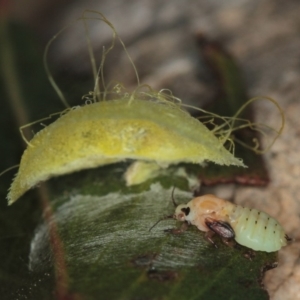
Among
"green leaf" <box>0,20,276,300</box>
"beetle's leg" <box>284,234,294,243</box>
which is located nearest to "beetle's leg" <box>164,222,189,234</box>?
"green leaf" <box>0,20,276,300</box>

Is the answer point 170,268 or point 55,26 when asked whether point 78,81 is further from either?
point 170,268

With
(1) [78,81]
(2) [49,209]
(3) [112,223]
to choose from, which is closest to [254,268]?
(3) [112,223]

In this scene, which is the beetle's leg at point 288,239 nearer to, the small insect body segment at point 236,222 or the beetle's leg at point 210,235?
the small insect body segment at point 236,222

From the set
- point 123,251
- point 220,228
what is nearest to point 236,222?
point 220,228

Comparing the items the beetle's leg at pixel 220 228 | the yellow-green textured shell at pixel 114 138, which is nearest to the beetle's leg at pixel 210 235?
the beetle's leg at pixel 220 228

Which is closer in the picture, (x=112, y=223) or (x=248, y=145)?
(x=112, y=223)

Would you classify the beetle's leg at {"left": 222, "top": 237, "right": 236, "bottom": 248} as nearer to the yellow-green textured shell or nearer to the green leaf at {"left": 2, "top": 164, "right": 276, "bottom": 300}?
the green leaf at {"left": 2, "top": 164, "right": 276, "bottom": 300}
